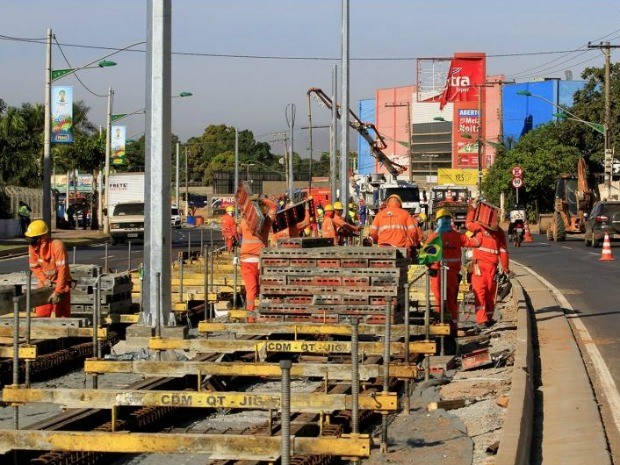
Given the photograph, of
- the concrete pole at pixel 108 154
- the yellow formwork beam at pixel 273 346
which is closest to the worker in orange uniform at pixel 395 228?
the yellow formwork beam at pixel 273 346

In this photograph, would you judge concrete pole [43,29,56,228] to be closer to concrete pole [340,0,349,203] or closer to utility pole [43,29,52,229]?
utility pole [43,29,52,229]

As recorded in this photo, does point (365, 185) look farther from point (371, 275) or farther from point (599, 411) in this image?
point (599, 411)

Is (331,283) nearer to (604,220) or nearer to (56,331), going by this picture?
(56,331)

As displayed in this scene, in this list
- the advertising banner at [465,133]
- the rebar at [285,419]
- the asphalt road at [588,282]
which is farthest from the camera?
the advertising banner at [465,133]

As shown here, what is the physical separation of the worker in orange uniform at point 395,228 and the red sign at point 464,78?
7127cm

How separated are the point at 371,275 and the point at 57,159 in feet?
265

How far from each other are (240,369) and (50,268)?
4.31 m

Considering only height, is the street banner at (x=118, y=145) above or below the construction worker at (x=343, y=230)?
above

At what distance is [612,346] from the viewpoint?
1490 centimetres

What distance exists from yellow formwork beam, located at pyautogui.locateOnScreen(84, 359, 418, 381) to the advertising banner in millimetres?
88602

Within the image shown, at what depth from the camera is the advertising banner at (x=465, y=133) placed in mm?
102812

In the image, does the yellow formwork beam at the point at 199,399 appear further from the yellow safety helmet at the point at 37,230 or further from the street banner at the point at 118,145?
the street banner at the point at 118,145

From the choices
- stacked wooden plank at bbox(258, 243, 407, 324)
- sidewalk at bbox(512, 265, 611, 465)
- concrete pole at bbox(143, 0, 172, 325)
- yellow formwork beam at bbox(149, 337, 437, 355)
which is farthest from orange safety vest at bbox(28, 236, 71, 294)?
sidewalk at bbox(512, 265, 611, 465)

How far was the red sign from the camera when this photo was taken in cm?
8850
